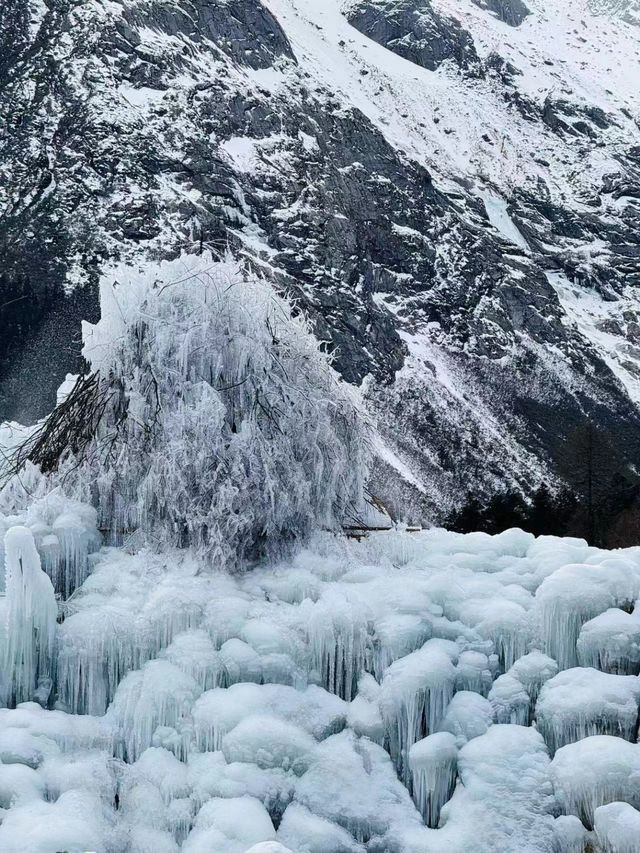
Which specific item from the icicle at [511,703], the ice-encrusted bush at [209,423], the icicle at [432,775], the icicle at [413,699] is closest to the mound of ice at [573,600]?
the icicle at [511,703]

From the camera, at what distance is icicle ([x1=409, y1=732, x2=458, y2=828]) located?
4.69 m

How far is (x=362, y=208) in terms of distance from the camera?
343 ft

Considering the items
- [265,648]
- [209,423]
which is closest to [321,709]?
[265,648]

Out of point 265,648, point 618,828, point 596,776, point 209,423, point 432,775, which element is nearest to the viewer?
point 618,828

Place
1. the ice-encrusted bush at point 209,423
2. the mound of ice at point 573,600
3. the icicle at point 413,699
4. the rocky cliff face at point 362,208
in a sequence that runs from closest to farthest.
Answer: the icicle at point 413,699
the mound of ice at point 573,600
the ice-encrusted bush at point 209,423
the rocky cliff face at point 362,208

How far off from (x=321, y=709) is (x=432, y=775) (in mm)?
745

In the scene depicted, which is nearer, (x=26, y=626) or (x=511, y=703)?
(x=511, y=703)

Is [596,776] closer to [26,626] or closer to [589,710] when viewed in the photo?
[589,710]

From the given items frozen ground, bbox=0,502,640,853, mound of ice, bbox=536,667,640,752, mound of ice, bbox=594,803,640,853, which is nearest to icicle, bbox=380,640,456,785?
frozen ground, bbox=0,502,640,853

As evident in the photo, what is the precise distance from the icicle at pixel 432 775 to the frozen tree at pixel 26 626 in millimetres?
2272

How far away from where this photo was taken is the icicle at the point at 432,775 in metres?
4.69

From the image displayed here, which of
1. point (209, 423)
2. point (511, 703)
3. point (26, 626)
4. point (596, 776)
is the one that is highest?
point (209, 423)

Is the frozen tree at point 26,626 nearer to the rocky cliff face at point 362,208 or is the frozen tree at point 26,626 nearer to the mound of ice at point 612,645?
the mound of ice at point 612,645

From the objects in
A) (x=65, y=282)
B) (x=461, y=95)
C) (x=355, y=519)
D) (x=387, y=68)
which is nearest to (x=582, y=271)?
(x=461, y=95)
